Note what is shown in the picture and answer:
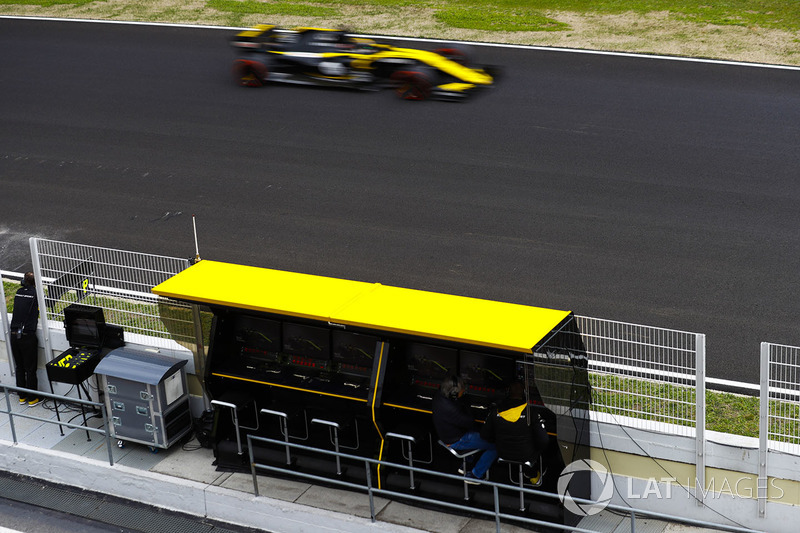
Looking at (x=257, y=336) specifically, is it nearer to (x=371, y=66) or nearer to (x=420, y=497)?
(x=420, y=497)

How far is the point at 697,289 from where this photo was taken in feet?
43.5

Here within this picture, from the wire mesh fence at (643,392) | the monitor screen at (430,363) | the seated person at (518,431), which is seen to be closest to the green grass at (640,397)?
the wire mesh fence at (643,392)

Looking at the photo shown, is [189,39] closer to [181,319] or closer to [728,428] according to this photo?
[181,319]

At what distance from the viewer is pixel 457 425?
952 cm

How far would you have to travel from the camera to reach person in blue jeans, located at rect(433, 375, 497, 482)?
31.2 feet

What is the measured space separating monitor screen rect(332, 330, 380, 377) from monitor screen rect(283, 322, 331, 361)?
10 centimetres

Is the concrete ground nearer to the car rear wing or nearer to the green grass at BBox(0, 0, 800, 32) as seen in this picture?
the car rear wing

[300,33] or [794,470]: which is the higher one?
[300,33]

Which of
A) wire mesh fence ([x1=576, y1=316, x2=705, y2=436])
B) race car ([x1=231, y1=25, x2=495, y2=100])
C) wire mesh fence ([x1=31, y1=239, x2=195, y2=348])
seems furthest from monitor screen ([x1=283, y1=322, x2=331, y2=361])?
race car ([x1=231, y1=25, x2=495, y2=100])

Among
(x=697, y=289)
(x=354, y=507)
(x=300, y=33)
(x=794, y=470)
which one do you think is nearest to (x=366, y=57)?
(x=300, y=33)

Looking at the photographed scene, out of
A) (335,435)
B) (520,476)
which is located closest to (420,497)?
(520,476)

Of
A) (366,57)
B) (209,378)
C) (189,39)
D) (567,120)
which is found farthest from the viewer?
(189,39)

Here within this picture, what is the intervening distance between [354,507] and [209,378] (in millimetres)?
2165

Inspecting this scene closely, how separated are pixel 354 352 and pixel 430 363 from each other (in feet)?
2.95
